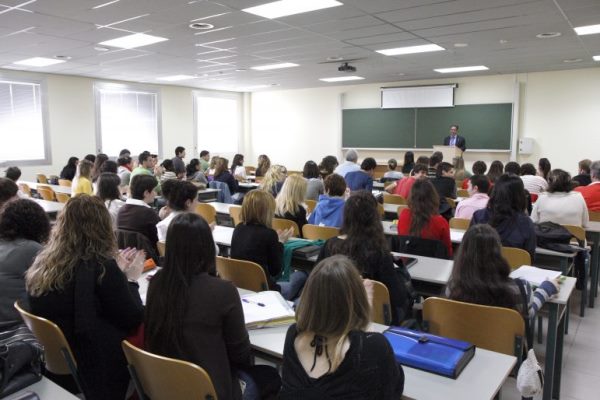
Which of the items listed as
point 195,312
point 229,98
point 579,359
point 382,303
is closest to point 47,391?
point 195,312

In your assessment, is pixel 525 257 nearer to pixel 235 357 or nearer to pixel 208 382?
pixel 235 357

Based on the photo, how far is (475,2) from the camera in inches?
186

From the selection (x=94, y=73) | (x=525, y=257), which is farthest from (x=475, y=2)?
(x=94, y=73)

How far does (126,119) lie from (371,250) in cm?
1034

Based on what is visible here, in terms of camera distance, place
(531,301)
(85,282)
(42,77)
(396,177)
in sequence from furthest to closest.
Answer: (42,77), (396,177), (531,301), (85,282)

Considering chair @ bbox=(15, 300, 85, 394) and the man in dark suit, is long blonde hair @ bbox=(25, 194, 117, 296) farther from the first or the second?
the man in dark suit

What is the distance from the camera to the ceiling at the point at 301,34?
4945 millimetres

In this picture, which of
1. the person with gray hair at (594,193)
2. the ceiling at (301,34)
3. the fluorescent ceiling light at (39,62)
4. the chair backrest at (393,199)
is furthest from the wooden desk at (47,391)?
the fluorescent ceiling light at (39,62)

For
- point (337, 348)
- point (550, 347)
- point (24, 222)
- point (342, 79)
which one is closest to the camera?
point (337, 348)

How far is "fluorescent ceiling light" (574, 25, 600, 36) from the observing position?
5.89m

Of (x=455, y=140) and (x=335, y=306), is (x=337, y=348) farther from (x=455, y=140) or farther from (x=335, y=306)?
(x=455, y=140)

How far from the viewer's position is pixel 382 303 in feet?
7.91

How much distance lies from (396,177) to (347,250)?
5653 millimetres

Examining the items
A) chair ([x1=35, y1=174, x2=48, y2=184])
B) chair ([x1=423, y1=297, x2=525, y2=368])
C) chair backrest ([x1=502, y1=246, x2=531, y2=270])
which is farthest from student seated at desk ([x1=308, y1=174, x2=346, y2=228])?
chair ([x1=35, y1=174, x2=48, y2=184])
